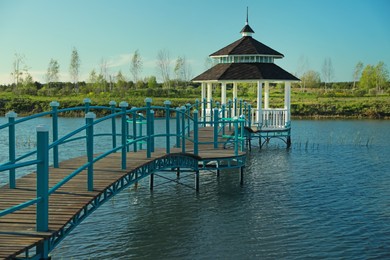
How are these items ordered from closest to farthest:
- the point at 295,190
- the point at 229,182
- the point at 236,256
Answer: the point at 236,256 → the point at 295,190 → the point at 229,182

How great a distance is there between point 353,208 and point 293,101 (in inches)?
1633

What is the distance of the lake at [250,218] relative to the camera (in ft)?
30.3

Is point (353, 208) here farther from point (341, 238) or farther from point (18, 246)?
point (18, 246)

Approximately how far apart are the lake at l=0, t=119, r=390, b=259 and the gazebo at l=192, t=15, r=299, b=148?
5.87 m

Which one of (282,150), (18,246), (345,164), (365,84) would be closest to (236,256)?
(18,246)

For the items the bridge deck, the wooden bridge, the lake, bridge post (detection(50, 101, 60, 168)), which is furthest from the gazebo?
bridge post (detection(50, 101, 60, 168))

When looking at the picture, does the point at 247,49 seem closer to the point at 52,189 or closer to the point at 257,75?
the point at 257,75

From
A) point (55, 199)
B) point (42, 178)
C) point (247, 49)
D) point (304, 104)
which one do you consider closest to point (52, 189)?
point (42, 178)

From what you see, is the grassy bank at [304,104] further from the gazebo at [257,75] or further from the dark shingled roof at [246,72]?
the dark shingled roof at [246,72]

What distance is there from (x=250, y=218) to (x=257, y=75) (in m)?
13.7

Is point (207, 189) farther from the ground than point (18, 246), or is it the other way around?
point (18, 246)

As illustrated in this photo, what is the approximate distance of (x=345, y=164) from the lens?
1958 centimetres

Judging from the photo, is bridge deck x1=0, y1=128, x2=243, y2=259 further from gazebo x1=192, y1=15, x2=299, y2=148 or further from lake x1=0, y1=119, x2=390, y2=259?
gazebo x1=192, y1=15, x2=299, y2=148

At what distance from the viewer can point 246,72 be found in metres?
24.7
